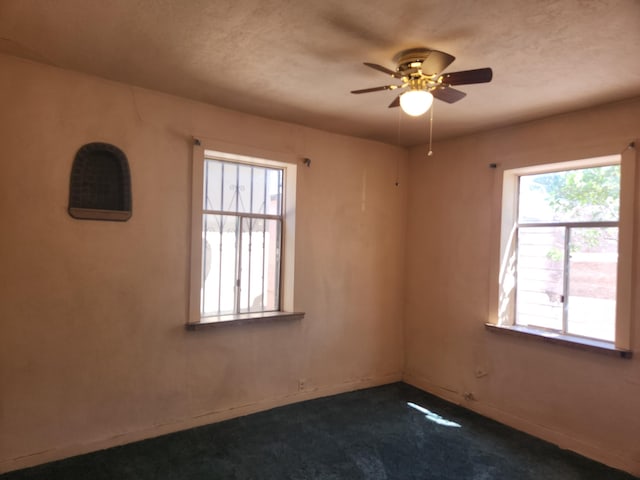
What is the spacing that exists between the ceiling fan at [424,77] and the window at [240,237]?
1.68m

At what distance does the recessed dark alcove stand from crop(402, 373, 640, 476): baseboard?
11.3 ft

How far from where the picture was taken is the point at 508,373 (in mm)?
3631

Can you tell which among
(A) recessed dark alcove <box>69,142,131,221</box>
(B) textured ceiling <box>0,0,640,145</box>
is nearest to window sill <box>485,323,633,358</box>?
(B) textured ceiling <box>0,0,640,145</box>

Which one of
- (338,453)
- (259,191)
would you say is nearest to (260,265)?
(259,191)

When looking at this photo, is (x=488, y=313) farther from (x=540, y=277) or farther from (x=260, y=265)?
(x=260, y=265)

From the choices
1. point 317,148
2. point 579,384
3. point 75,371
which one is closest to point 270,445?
point 75,371

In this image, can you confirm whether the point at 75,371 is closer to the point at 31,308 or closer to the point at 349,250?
the point at 31,308

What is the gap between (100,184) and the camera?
296cm

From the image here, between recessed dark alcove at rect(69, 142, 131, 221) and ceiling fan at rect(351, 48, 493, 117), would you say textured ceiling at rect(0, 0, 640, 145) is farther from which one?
recessed dark alcove at rect(69, 142, 131, 221)

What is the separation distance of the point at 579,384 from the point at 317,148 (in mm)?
3045

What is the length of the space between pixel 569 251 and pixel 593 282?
306 millimetres

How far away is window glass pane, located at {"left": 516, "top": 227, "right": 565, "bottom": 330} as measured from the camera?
11.3ft

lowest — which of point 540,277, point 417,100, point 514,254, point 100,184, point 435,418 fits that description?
point 435,418

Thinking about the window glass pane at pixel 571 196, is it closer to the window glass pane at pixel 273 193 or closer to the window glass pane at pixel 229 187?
the window glass pane at pixel 273 193
